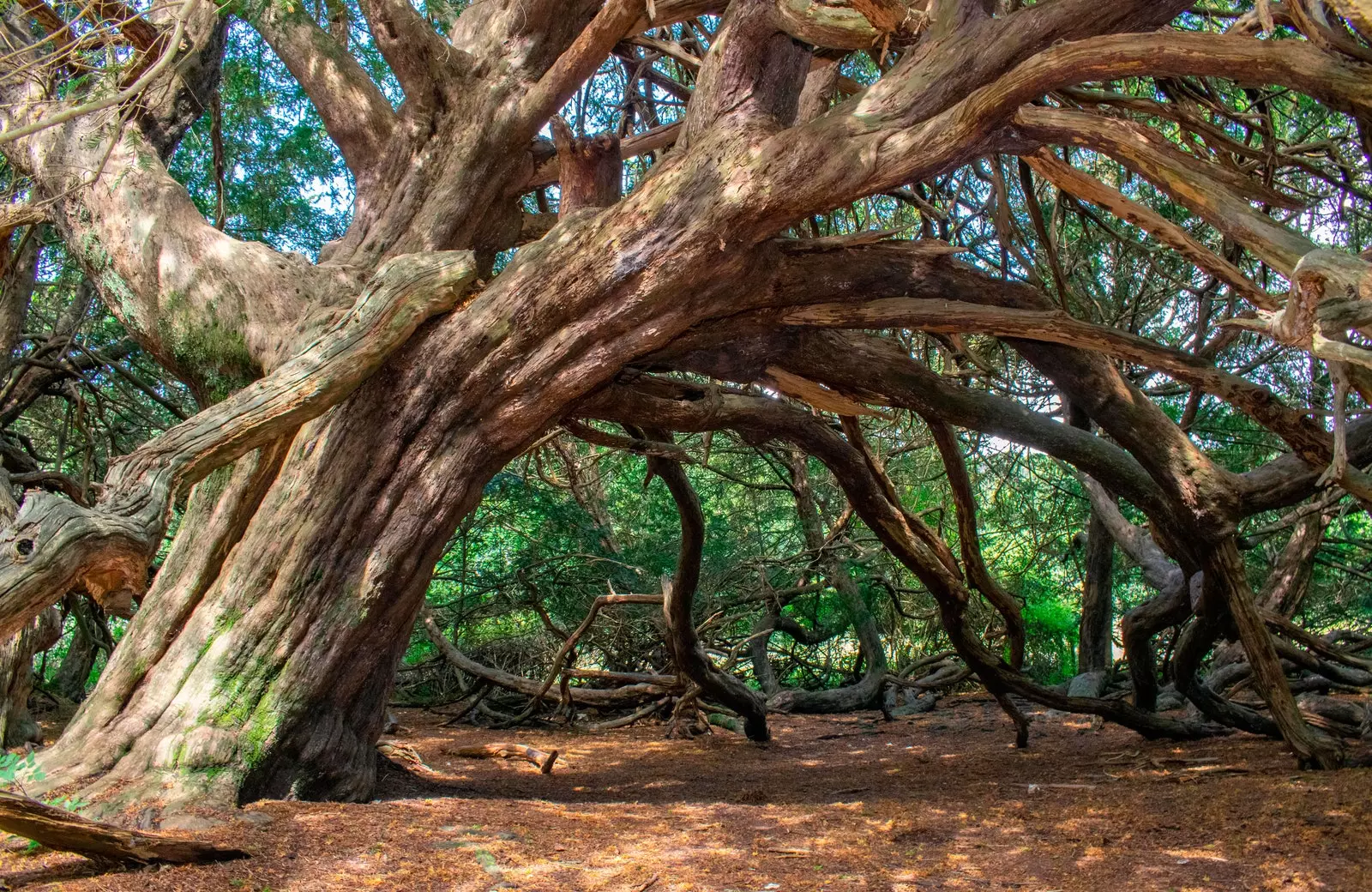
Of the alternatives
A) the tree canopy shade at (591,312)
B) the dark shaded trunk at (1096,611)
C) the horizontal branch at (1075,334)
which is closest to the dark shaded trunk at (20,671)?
the tree canopy shade at (591,312)

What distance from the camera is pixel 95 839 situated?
2.78m

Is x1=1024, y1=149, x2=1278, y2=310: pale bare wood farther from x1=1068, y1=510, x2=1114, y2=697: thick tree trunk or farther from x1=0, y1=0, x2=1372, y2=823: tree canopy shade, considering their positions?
x1=1068, y1=510, x2=1114, y2=697: thick tree trunk

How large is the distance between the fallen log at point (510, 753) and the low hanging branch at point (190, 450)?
279 cm

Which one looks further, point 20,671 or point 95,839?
point 20,671

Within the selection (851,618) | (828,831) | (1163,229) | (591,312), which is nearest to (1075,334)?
(1163,229)

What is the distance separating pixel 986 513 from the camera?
10469 mm

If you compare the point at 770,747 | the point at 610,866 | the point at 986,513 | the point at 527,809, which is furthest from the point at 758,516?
the point at 610,866

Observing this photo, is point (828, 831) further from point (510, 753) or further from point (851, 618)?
point (851, 618)

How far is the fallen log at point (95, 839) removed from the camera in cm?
261

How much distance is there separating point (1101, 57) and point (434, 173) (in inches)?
123

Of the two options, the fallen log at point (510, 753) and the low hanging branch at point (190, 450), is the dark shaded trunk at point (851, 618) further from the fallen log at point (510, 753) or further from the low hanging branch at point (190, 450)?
the low hanging branch at point (190, 450)

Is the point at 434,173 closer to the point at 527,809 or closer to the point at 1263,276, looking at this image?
the point at 527,809

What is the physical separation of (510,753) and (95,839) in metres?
3.51

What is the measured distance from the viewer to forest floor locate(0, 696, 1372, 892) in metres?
3.11
